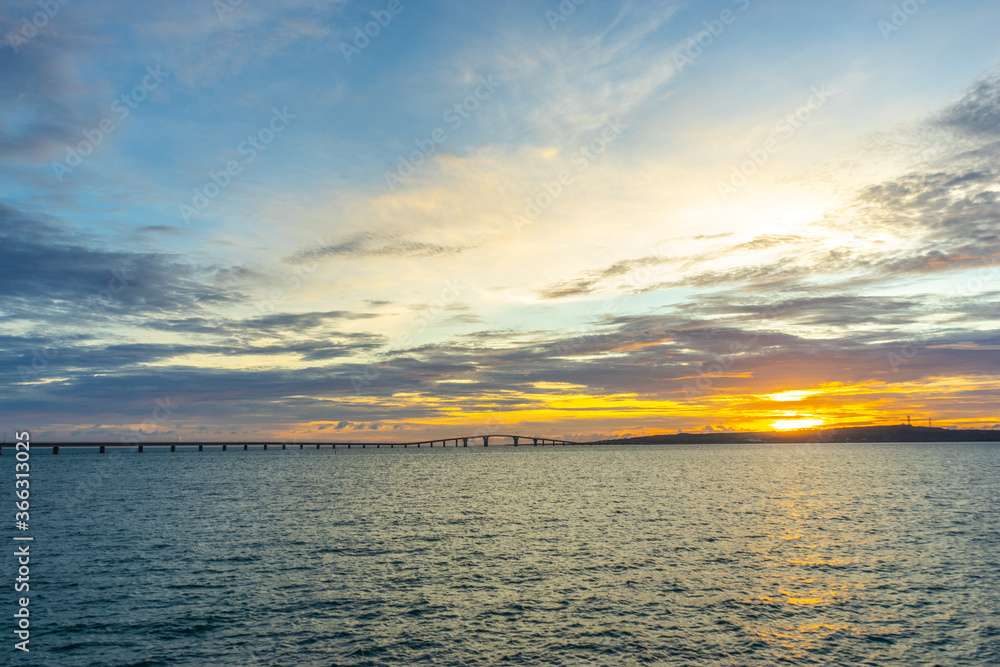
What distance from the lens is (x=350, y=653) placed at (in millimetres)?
28312

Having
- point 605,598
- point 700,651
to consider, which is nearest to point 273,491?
point 605,598

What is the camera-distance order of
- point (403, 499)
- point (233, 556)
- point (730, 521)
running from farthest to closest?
1. point (403, 499)
2. point (730, 521)
3. point (233, 556)

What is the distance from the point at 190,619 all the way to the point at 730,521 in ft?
192

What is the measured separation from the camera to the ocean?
2883 centimetres

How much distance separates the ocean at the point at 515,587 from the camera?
28.8 m

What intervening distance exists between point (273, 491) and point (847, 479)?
131402mm

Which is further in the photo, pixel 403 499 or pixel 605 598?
pixel 403 499

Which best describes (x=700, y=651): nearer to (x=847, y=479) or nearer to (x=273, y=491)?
(x=273, y=491)

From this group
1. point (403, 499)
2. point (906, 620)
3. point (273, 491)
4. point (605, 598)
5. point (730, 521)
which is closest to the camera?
point (906, 620)

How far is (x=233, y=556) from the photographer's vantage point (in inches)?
1978

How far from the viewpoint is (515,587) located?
39.9 meters

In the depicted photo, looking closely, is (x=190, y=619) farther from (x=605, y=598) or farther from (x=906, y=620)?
(x=906, y=620)

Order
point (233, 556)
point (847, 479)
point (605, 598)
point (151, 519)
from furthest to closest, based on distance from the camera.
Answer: point (847, 479) → point (151, 519) → point (233, 556) → point (605, 598)

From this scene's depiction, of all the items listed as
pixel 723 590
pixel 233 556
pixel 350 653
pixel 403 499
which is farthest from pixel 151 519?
pixel 723 590
